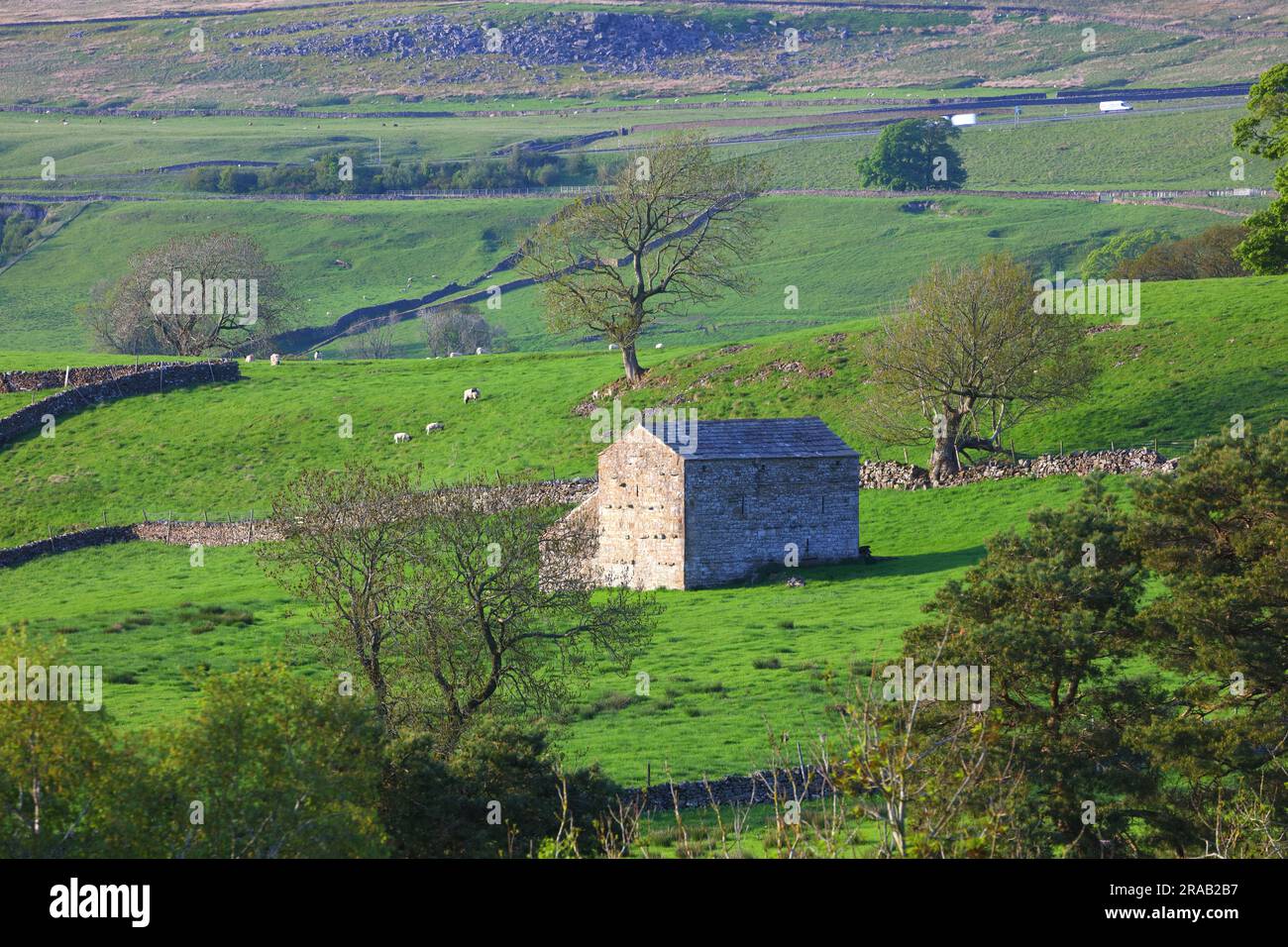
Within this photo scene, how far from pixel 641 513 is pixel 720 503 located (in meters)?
2.71

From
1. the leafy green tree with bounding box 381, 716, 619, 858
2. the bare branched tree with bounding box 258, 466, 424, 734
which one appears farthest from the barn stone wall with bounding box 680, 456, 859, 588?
the leafy green tree with bounding box 381, 716, 619, 858

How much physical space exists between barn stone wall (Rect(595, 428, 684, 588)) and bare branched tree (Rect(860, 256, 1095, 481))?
12.2 metres

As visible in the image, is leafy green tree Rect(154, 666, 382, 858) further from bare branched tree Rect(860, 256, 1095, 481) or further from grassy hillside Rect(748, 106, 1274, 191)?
grassy hillside Rect(748, 106, 1274, 191)

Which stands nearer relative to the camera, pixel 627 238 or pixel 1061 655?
pixel 1061 655

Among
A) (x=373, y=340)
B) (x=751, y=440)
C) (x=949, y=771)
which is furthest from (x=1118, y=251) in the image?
(x=949, y=771)

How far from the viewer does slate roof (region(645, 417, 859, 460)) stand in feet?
158

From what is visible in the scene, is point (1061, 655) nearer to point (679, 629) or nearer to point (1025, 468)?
point (679, 629)

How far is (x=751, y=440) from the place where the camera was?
49.2 metres

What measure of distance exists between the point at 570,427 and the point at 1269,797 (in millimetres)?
46583

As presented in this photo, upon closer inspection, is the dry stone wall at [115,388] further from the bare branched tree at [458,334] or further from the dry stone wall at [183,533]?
the bare branched tree at [458,334]

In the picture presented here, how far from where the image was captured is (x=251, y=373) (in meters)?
80.9

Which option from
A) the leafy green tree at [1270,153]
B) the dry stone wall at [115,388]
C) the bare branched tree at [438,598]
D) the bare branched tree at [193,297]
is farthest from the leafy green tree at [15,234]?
the bare branched tree at [438,598]

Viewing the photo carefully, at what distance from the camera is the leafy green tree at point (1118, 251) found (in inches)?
4286
